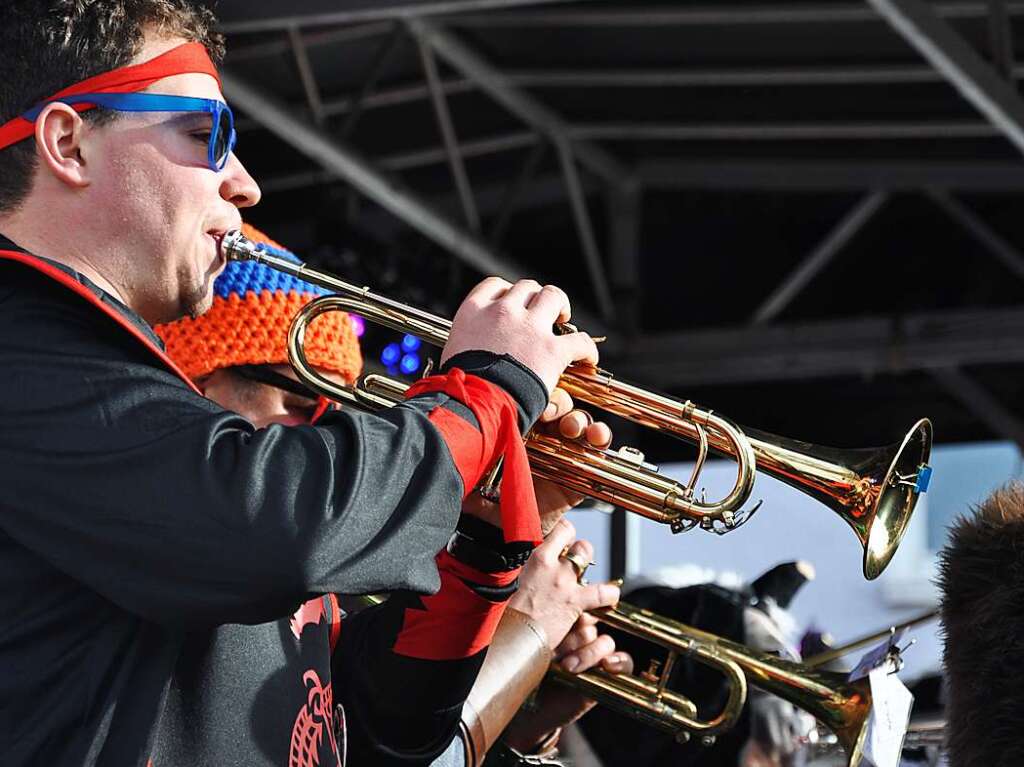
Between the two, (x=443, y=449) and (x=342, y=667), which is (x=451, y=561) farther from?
(x=443, y=449)

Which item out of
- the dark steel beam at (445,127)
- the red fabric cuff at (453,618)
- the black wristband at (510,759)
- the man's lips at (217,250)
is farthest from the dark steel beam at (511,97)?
the man's lips at (217,250)

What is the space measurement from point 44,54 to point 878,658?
1989 millimetres

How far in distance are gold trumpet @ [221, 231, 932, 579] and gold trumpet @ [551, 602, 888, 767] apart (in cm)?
71

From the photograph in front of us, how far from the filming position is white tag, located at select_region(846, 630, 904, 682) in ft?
9.93

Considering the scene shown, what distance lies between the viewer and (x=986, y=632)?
2066 millimetres

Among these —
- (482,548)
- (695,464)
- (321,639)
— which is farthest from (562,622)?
(321,639)

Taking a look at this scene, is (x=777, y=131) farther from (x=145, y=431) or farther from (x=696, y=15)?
(x=145, y=431)

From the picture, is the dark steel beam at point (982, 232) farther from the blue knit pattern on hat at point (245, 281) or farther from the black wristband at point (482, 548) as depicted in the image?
the black wristband at point (482, 548)

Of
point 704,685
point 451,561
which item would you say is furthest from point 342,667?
point 704,685

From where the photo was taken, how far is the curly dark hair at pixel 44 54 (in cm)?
195

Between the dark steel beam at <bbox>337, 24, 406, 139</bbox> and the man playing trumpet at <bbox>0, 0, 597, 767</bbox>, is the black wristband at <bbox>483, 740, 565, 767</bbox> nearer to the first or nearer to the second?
the man playing trumpet at <bbox>0, 0, 597, 767</bbox>

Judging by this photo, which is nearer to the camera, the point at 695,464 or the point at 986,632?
the point at 986,632

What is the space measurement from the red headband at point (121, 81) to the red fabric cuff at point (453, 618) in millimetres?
837

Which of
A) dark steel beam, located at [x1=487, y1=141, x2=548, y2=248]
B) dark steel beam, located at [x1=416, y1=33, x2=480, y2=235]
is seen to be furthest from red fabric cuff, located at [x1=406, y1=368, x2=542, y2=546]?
dark steel beam, located at [x1=487, y1=141, x2=548, y2=248]
